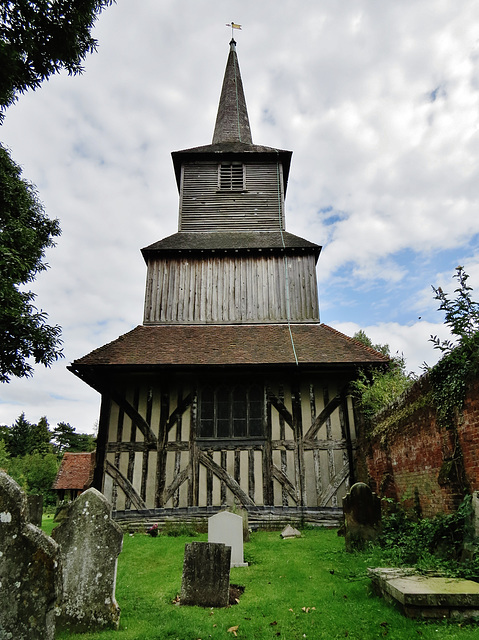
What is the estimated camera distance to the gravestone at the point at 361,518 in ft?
23.4

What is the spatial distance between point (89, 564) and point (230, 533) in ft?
10.3

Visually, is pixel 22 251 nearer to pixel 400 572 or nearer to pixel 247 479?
pixel 247 479

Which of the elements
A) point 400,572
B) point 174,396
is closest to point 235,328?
point 174,396

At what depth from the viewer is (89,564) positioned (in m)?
4.44

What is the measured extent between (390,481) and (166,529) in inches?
215

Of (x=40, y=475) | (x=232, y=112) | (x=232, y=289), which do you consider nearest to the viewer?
(x=232, y=289)

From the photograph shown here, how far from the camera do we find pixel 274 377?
38.7 ft

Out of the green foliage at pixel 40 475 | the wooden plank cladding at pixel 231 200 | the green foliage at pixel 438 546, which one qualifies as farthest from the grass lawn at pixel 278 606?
the green foliage at pixel 40 475

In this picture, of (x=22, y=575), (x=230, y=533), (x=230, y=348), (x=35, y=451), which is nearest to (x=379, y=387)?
(x=230, y=348)

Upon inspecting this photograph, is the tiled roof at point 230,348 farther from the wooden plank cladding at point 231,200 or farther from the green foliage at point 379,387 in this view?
the wooden plank cladding at point 231,200

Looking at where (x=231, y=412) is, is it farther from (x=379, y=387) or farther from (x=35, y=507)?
(x=35, y=507)

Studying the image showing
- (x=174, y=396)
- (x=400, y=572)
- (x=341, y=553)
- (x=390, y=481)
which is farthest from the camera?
(x=174, y=396)

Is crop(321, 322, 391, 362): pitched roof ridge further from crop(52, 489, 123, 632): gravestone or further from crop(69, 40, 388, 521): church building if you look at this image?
crop(52, 489, 123, 632): gravestone

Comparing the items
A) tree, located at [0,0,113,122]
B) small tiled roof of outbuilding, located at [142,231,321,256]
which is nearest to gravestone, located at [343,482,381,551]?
small tiled roof of outbuilding, located at [142,231,321,256]
